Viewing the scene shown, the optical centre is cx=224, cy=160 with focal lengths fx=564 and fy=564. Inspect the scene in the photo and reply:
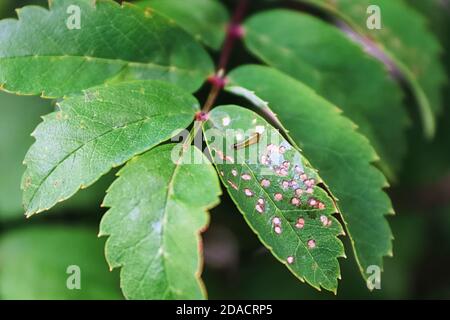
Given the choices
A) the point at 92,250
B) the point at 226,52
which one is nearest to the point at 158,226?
the point at 226,52

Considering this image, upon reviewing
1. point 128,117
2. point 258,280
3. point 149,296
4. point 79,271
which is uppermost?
point 128,117

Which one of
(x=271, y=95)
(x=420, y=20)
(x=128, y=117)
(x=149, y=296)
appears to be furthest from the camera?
(x=420, y=20)

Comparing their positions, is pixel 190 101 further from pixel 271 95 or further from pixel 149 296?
pixel 149 296

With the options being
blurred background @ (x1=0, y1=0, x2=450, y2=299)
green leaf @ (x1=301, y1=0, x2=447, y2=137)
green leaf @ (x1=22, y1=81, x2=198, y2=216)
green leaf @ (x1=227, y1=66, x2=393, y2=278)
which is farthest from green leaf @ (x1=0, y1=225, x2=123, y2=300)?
green leaf @ (x1=301, y1=0, x2=447, y2=137)

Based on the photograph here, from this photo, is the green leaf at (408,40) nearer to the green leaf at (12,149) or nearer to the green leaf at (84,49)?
the green leaf at (84,49)

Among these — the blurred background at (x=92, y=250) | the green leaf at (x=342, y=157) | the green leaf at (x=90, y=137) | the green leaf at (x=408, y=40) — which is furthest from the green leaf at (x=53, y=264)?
the green leaf at (x=408, y=40)

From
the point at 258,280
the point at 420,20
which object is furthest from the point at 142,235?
the point at 420,20
